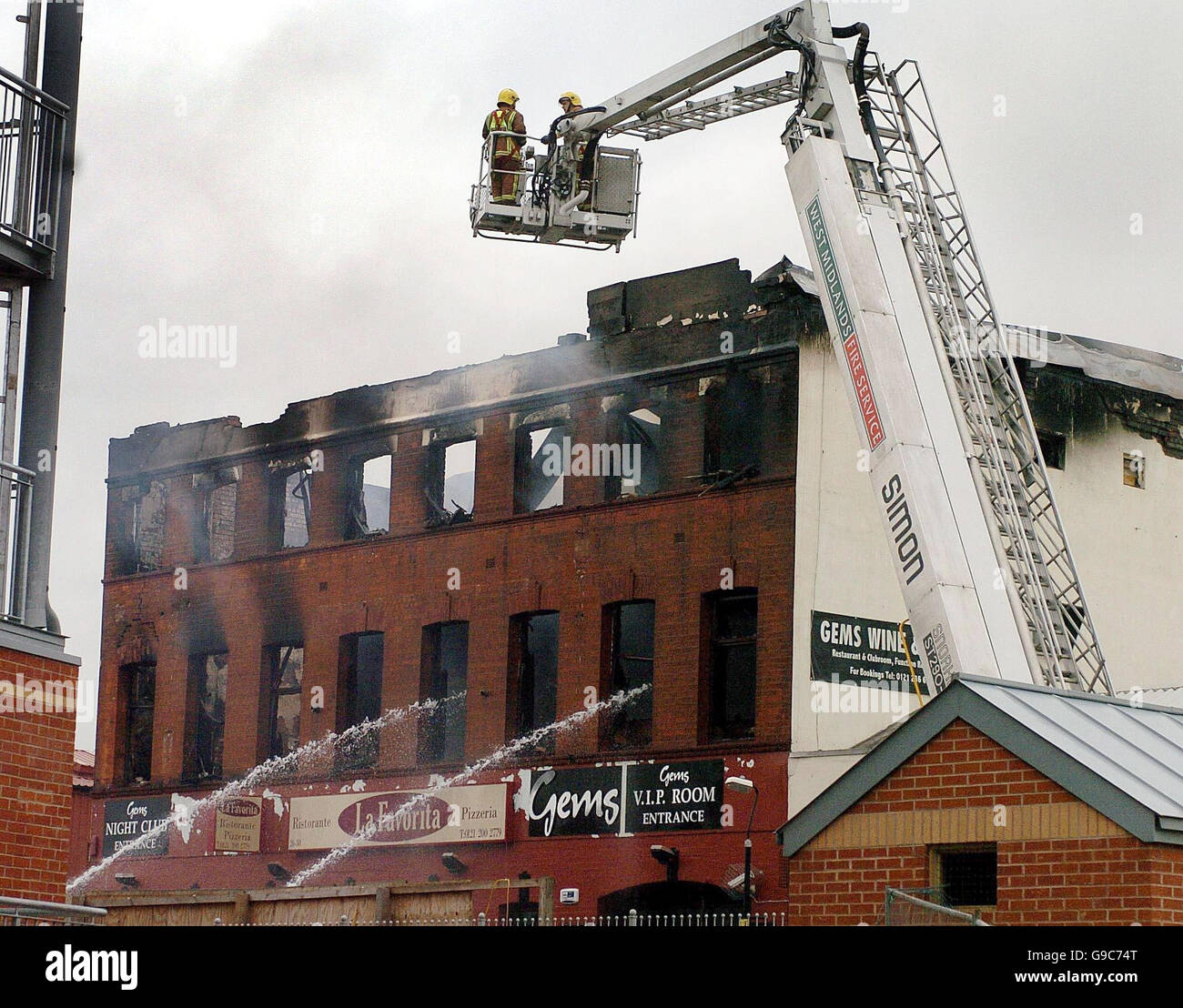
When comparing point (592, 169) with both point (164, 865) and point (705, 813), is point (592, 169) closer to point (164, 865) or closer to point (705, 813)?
point (705, 813)

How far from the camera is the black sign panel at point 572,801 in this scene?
2741cm

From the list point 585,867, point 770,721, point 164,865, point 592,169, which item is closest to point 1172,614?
point 770,721

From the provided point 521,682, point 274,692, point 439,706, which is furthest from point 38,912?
point 274,692

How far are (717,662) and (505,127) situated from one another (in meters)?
8.19

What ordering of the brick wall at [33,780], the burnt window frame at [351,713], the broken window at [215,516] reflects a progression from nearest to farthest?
the brick wall at [33,780] → the burnt window frame at [351,713] → the broken window at [215,516]

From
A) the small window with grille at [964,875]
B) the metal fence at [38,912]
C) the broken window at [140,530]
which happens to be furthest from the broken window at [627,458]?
the metal fence at [38,912]

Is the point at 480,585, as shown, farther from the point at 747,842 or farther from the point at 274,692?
the point at 747,842

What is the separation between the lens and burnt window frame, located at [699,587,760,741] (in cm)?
2680

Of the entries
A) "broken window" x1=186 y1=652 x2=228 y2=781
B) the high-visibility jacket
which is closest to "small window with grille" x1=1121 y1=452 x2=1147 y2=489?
the high-visibility jacket

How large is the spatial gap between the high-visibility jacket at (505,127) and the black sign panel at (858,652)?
7.51 meters

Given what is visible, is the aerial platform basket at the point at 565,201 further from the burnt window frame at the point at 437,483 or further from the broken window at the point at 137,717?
the broken window at the point at 137,717

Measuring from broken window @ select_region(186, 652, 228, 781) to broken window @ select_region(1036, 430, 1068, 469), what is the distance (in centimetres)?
1443

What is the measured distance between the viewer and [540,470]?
1193 inches

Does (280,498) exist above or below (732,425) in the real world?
below
